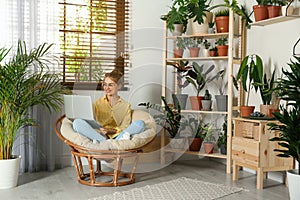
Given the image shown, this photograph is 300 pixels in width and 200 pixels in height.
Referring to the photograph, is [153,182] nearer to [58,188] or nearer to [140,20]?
[58,188]

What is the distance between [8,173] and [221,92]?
2.36m

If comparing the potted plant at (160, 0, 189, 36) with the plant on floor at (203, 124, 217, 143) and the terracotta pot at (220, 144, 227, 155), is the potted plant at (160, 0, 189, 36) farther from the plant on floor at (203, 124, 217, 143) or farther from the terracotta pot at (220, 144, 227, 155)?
the terracotta pot at (220, 144, 227, 155)

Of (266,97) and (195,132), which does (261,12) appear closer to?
(266,97)

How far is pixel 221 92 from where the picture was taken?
4500mm

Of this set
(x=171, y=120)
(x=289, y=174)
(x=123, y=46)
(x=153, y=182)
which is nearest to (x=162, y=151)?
(x=171, y=120)

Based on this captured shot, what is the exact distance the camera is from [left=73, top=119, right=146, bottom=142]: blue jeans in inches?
136

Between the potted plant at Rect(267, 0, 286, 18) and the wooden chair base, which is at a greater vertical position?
the potted plant at Rect(267, 0, 286, 18)

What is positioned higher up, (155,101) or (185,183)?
(155,101)

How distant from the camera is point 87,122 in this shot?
3664 mm

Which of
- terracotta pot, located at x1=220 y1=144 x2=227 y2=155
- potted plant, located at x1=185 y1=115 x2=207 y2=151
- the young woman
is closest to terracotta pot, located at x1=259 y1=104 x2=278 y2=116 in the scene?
terracotta pot, located at x1=220 y1=144 x2=227 y2=155

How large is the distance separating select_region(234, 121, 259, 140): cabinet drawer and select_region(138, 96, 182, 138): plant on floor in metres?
0.75

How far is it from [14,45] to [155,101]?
1.63 meters

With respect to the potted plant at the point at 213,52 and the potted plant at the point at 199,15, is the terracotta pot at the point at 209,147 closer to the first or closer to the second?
the potted plant at the point at 213,52

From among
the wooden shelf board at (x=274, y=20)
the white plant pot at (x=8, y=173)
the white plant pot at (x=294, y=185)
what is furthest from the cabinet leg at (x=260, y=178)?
the white plant pot at (x=8, y=173)
